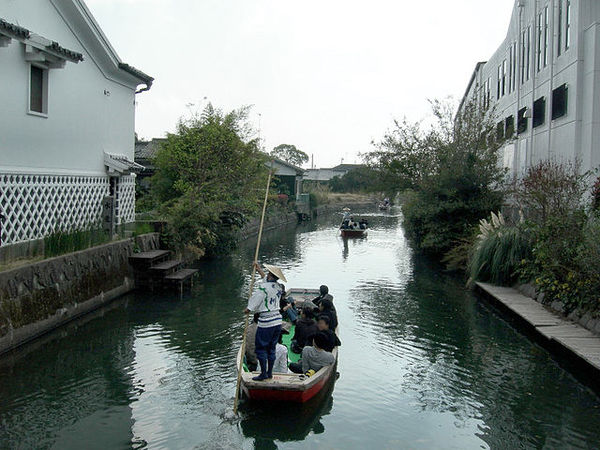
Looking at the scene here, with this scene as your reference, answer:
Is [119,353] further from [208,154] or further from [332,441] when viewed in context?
[208,154]

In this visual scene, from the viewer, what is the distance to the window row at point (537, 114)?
67.3ft

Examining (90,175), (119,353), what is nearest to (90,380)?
(119,353)

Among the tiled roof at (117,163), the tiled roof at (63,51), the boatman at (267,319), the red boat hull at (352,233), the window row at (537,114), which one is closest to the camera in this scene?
the boatman at (267,319)

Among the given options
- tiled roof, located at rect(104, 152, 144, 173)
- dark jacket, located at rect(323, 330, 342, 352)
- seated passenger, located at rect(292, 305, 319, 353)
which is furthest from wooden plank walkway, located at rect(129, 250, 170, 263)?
dark jacket, located at rect(323, 330, 342, 352)

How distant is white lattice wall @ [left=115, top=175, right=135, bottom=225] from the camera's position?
20016 mm

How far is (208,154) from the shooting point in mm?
24906

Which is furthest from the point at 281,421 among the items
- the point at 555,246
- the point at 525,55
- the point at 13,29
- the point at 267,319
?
the point at 525,55

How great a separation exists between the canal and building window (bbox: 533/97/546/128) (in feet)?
30.9

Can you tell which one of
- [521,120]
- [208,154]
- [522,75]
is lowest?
[208,154]

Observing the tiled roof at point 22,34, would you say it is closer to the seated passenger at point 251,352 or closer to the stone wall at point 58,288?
the stone wall at point 58,288

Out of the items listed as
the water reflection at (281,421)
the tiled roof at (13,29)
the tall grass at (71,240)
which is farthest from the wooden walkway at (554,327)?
the tiled roof at (13,29)

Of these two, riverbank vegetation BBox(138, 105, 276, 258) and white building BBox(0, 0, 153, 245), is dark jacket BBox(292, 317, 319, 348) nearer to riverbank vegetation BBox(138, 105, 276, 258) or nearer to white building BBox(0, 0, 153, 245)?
white building BBox(0, 0, 153, 245)

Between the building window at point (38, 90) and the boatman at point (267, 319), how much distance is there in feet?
28.8

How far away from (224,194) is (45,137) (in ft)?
30.0
